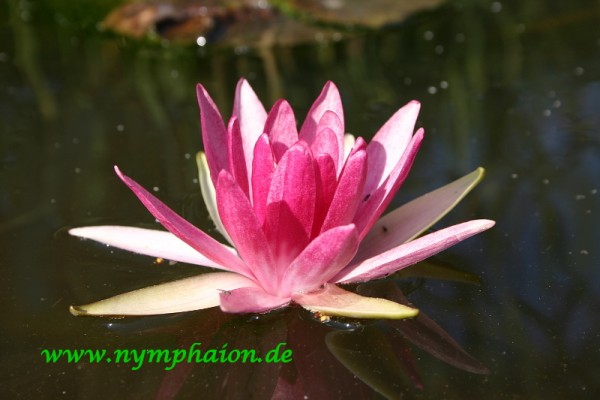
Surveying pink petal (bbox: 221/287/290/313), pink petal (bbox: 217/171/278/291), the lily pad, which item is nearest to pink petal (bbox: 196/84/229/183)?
pink petal (bbox: 217/171/278/291)

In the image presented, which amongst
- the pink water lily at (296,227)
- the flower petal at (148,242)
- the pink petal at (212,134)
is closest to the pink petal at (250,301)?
the pink water lily at (296,227)

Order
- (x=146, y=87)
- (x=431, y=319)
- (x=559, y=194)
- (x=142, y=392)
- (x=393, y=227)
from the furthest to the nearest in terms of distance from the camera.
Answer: (x=146, y=87) < (x=559, y=194) < (x=393, y=227) < (x=431, y=319) < (x=142, y=392)

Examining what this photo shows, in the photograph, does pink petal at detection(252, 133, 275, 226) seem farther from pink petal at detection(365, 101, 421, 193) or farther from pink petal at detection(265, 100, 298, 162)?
pink petal at detection(365, 101, 421, 193)

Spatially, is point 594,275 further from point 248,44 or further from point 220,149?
point 248,44

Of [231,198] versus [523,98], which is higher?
[231,198]

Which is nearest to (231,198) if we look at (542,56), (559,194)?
(559,194)

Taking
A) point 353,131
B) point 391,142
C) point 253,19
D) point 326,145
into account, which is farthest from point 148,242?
point 253,19

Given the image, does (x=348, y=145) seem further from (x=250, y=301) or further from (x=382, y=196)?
(x=250, y=301)
